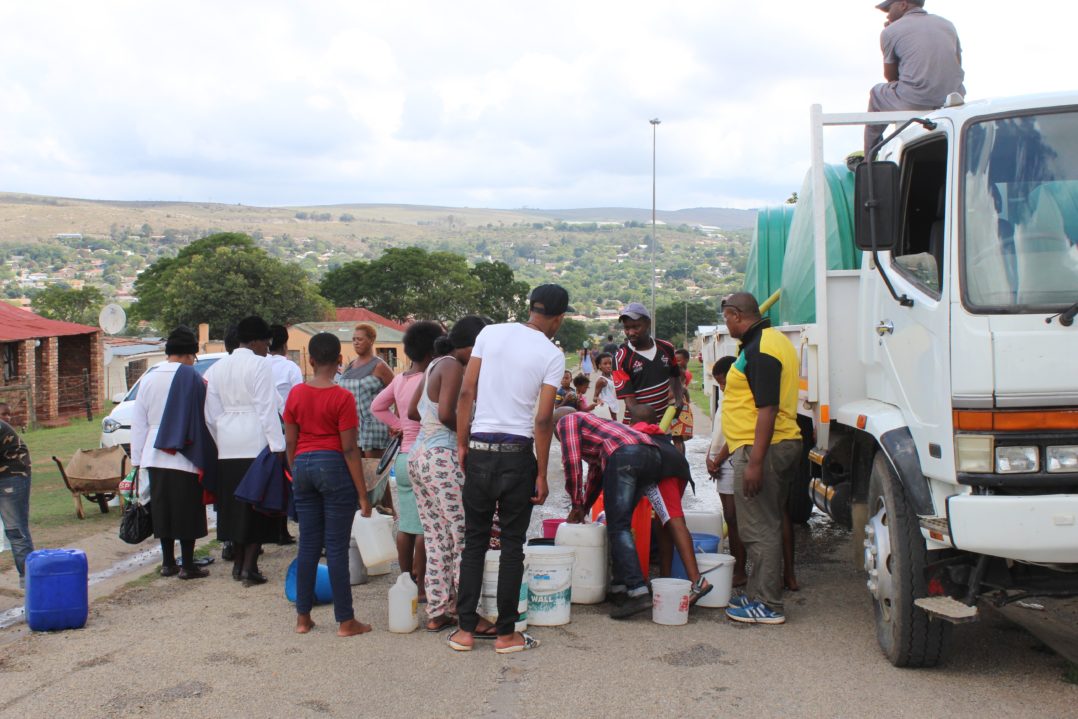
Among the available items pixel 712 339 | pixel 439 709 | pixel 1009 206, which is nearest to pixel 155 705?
pixel 439 709

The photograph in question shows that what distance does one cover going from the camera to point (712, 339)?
12703mm

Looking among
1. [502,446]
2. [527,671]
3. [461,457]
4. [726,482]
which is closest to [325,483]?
[461,457]

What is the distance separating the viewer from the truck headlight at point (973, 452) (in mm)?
4871

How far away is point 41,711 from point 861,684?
3938 millimetres

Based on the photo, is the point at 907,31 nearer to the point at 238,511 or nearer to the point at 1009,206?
the point at 1009,206

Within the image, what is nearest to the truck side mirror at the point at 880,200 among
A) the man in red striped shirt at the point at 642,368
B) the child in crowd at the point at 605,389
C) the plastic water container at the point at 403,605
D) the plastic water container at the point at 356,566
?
the man in red striped shirt at the point at 642,368

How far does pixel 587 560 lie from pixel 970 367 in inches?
127

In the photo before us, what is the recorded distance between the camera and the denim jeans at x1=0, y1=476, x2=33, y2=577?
746 cm

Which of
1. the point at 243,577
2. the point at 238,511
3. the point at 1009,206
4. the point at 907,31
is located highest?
the point at 907,31

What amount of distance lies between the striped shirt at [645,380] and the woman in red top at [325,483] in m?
2.34

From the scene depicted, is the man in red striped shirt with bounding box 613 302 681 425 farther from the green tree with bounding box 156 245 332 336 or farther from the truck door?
the green tree with bounding box 156 245 332 336

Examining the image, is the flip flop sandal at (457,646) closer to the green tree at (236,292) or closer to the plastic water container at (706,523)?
the plastic water container at (706,523)

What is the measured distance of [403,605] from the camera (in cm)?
677

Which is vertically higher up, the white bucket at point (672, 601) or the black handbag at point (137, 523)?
the black handbag at point (137, 523)
